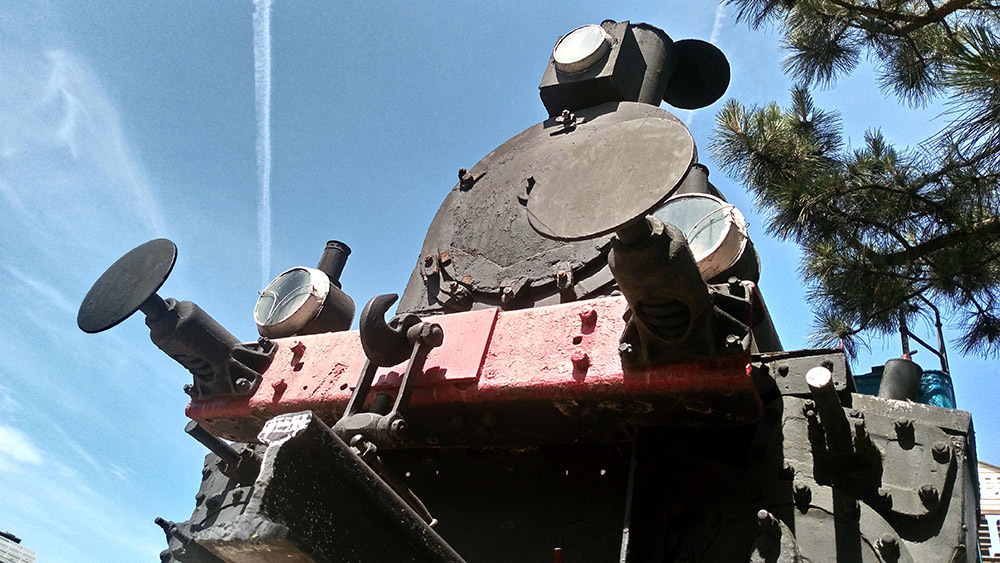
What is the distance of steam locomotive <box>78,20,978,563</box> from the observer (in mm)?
2510

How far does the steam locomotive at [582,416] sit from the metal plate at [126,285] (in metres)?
0.01

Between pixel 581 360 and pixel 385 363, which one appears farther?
pixel 385 363

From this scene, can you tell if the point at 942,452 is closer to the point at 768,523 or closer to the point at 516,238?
the point at 768,523

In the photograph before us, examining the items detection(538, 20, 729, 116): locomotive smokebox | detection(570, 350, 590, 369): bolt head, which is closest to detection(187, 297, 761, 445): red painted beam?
detection(570, 350, 590, 369): bolt head

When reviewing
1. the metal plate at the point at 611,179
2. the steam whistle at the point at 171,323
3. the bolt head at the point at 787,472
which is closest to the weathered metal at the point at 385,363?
the metal plate at the point at 611,179

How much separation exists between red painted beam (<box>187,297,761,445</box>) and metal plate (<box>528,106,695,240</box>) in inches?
21.6

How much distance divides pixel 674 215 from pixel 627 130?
804mm

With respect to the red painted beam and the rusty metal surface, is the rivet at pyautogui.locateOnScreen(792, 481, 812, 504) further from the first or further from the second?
the rusty metal surface

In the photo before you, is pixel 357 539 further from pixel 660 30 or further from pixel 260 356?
pixel 660 30

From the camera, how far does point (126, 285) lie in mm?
3867

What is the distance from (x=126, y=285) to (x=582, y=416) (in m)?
2.13

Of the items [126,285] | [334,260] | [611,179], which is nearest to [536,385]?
[611,179]

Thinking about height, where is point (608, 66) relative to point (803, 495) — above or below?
above

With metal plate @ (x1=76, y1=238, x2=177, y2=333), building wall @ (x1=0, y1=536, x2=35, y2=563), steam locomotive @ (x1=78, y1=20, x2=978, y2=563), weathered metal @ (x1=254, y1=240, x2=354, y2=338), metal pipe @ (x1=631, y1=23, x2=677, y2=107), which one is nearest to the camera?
steam locomotive @ (x1=78, y1=20, x2=978, y2=563)
